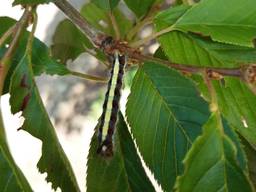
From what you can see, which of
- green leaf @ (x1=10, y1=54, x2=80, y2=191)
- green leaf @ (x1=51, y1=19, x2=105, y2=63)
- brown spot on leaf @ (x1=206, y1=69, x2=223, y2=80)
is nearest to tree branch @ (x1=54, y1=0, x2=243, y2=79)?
brown spot on leaf @ (x1=206, y1=69, x2=223, y2=80)

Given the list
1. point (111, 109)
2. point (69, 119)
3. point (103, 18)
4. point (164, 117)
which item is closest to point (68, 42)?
point (103, 18)

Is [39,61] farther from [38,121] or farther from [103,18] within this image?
[103,18]

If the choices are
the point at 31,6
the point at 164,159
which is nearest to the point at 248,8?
the point at 164,159

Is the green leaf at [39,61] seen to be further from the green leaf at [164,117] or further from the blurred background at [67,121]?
the blurred background at [67,121]

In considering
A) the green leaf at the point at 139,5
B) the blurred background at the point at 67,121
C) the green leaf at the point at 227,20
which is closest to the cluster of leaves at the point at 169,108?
the green leaf at the point at 227,20

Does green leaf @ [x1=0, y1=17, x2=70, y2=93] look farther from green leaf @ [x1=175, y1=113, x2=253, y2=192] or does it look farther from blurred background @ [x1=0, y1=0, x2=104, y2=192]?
blurred background @ [x1=0, y1=0, x2=104, y2=192]

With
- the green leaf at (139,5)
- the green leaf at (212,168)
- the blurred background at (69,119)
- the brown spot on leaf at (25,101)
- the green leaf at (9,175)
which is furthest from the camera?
the blurred background at (69,119)

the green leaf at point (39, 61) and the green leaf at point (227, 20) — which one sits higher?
the green leaf at point (227, 20)
